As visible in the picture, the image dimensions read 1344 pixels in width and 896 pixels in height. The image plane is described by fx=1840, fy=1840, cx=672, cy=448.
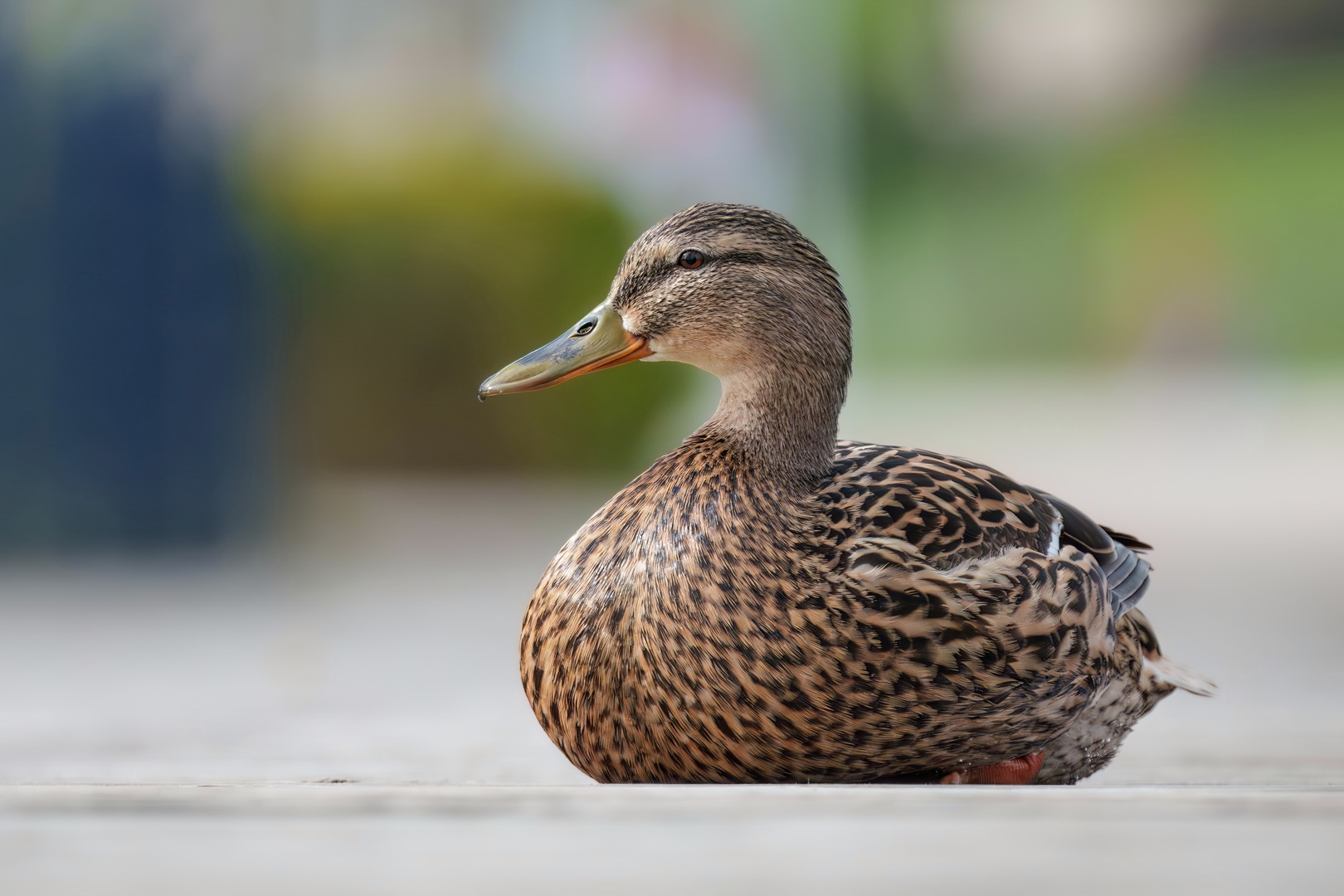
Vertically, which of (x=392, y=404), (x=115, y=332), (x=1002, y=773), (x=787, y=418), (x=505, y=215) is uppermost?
(x=787, y=418)

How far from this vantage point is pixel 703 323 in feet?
10.2

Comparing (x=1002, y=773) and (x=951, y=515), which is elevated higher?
(x=951, y=515)

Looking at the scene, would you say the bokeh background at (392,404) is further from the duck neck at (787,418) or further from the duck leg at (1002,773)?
the duck neck at (787,418)

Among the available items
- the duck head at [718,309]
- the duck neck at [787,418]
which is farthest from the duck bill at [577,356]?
the duck neck at [787,418]

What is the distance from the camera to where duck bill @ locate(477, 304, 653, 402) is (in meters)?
3.06

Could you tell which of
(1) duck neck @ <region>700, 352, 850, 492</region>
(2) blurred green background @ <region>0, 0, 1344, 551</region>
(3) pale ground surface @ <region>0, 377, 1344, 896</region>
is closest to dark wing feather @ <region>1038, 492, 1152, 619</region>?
(3) pale ground surface @ <region>0, 377, 1344, 896</region>

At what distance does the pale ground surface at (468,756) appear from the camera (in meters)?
Result: 1.89

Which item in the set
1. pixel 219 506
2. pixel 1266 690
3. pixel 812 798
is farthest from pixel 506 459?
pixel 812 798

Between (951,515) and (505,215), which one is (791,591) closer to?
(951,515)

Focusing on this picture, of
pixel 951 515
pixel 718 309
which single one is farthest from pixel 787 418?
pixel 951 515

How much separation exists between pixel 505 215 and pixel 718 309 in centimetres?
837

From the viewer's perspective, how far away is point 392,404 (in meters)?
11.5

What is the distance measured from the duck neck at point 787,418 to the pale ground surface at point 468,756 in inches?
24.7

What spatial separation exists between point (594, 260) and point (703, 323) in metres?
8.26
